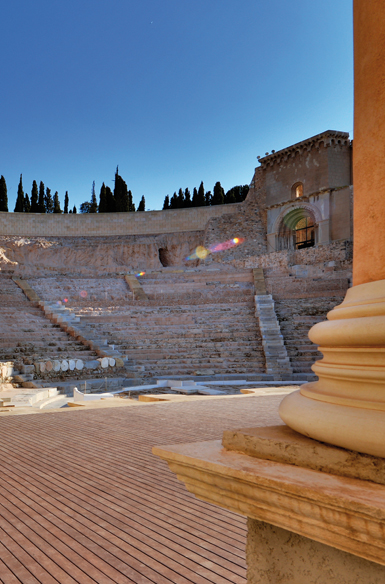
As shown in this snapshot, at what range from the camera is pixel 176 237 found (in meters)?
33.9

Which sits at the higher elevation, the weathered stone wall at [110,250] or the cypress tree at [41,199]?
the cypress tree at [41,199]

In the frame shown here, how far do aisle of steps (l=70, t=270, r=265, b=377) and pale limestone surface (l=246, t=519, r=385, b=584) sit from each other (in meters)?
10.9

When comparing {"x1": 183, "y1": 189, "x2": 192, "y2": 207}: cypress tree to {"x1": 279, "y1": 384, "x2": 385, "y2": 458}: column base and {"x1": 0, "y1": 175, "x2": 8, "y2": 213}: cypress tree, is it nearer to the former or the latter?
{"x1": 0, "y1": 175, "x2": 8, "y2": 213}: cypress tree

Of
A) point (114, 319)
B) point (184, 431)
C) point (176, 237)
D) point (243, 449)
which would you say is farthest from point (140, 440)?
point (176, 237)

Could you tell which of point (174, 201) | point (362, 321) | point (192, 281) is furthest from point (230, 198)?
point (362, 321)

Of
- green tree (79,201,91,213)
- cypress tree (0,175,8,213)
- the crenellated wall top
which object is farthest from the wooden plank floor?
green tree (79,201,91,213)

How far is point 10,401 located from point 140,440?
4.55 m

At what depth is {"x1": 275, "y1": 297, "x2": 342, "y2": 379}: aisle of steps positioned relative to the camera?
42.4 ft

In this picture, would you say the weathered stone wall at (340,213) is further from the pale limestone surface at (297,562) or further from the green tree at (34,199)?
the green tree at (34,199)

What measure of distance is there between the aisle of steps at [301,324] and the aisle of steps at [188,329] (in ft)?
3.01

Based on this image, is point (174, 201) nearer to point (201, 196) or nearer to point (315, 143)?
point (201, 196)

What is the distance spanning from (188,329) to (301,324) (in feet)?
11.9

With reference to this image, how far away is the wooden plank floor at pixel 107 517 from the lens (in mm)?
2246

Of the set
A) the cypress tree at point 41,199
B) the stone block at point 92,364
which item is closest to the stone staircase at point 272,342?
the stone block at point 92,364
